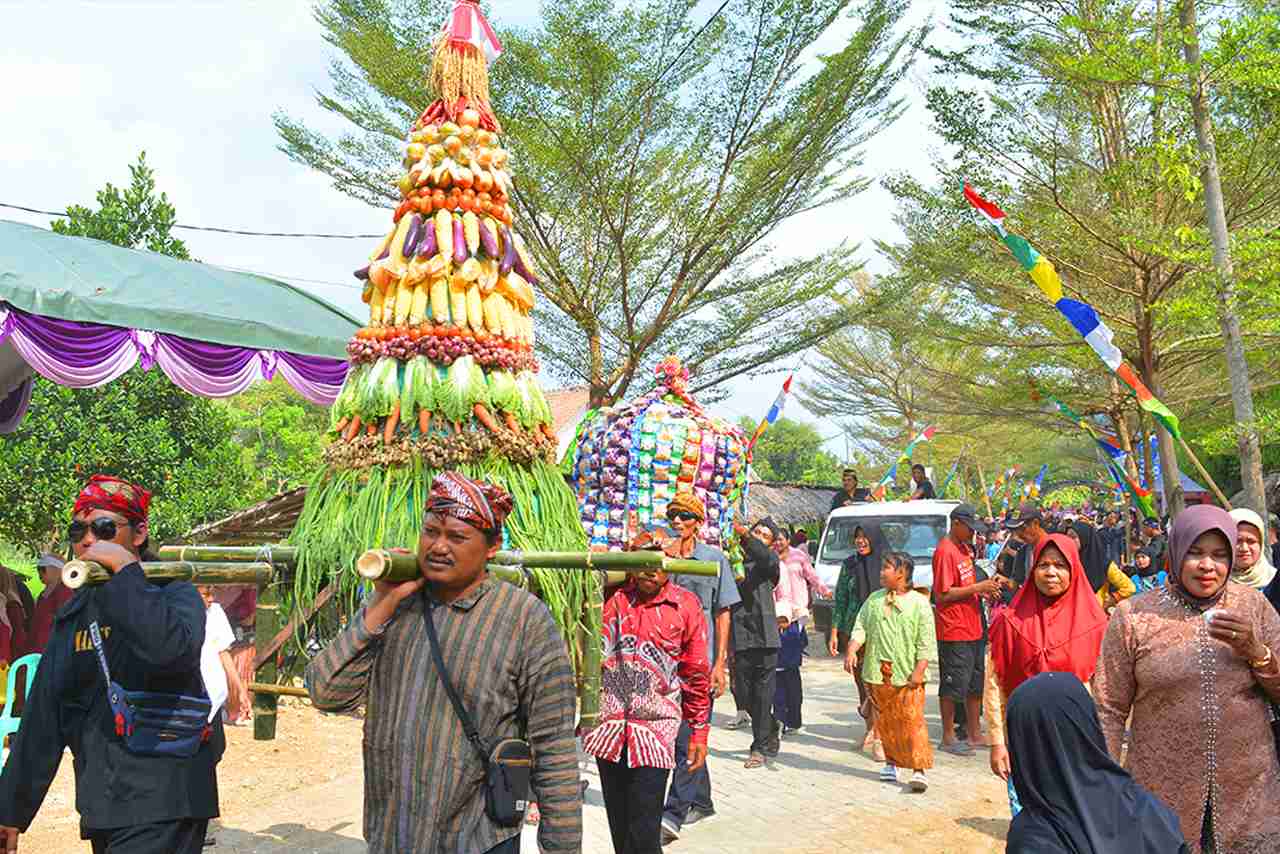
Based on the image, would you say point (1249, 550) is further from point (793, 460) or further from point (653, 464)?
point (793, 460)

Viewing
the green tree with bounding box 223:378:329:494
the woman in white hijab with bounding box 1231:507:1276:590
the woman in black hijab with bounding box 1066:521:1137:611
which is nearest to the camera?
the woman in white hijab with bounding box 1231:507:1276:590

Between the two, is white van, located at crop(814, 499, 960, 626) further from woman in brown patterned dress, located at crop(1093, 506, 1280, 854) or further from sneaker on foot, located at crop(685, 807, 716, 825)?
woman in brown patterned dress, located at crop(1093, 506, 1280, 854)

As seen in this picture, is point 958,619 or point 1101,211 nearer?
point 958,619

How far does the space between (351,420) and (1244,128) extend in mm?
11332

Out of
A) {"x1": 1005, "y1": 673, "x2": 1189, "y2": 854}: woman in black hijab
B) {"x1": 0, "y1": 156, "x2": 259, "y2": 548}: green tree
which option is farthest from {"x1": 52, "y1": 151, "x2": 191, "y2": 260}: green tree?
{"x1": 1005, "y1": 673, "x2": 1189, "y2": 854}: woman in black hijab

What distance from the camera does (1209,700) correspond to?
3455 millimetres

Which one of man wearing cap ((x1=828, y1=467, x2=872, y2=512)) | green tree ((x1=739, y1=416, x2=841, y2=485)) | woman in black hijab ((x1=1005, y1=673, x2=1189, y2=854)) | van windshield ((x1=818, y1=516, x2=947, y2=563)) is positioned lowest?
woman in black hijab ((x1=1005, y1=673, x2=1189, y2=854))

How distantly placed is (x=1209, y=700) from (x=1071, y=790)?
4.56ft

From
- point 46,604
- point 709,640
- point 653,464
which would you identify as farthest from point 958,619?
point 46,604

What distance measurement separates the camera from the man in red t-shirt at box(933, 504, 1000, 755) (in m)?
7.78

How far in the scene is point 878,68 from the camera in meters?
15.2

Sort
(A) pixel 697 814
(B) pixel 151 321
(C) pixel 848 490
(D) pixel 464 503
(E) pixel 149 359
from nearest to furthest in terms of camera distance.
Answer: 1. (D) pixel 464 503
2. (A) pixel 697 814
3. (B) pixel 151 321
4. (E) pixel 149 359
5. (C) pixel 848 490

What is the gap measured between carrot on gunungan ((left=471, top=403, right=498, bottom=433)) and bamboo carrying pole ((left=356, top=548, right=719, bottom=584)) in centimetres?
107

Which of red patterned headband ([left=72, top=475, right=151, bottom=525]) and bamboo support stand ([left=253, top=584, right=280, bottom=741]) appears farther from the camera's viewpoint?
bamboo support stand ([left=253, top=584, right=280, bottom=741])
